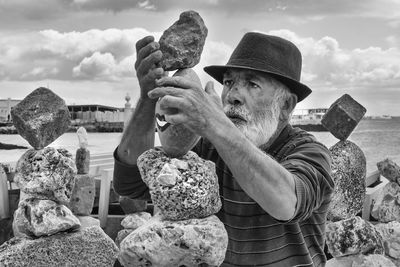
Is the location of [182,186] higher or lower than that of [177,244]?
higher

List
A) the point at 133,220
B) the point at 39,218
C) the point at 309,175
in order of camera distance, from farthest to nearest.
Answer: the point at 133,220, the point at 39,218, the point at 309,175

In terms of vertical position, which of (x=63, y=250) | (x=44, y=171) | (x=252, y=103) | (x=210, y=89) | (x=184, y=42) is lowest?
(x=63, y=250)

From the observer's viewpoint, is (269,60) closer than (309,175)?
No

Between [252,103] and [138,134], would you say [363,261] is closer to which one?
[252,103]

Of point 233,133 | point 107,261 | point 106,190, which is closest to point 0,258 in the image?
point 107,261

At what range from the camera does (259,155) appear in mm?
2133

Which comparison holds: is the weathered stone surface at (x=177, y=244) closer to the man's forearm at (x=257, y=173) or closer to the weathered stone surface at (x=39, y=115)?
the man's forearm at (x=257, y=173)

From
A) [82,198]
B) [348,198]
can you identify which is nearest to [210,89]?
[348,198]

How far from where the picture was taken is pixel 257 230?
2.73 metres

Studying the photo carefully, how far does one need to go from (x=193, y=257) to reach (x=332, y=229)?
288cm

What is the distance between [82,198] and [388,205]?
313 cm

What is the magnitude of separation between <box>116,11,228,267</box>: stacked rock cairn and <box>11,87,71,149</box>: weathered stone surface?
1.84 meters

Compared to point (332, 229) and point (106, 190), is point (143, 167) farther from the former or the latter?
point (106, 190)

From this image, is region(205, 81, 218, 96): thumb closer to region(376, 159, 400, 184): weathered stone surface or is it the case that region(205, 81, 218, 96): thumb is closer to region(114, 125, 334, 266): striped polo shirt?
region(114, 125, 334, 266): striped polo shirt
